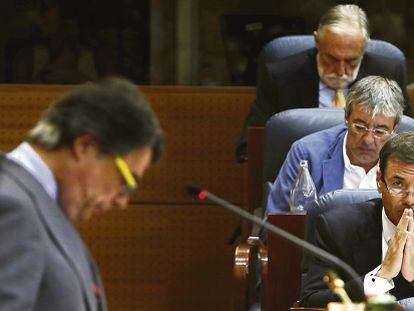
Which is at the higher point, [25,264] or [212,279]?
[25,264]

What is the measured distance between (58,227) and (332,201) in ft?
6.00

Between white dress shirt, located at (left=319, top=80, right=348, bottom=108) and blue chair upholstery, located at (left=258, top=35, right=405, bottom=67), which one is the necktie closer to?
white dress shirt, located at (left=319, top=80, right=348, bottom=108)

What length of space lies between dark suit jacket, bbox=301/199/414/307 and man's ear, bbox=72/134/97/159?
1.61 meters

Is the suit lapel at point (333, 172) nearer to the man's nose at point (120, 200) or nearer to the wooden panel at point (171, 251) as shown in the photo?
the wooden panel at point (171, 251)

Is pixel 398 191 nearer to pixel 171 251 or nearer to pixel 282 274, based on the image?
pixel 282 274

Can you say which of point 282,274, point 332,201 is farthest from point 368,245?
point 282,274

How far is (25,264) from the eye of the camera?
5.64 ft

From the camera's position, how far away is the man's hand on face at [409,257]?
319 cm

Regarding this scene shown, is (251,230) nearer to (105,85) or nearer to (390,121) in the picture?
(390,121)

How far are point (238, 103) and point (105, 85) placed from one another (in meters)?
3.56

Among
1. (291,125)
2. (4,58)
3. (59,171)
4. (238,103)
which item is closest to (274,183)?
(291,125)

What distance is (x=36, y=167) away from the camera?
5.88ft

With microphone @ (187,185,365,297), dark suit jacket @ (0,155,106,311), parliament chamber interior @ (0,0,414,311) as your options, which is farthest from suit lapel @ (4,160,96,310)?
parliament chamber interior @ (0,0,414,311)

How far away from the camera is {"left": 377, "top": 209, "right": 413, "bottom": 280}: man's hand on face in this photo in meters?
3.18
